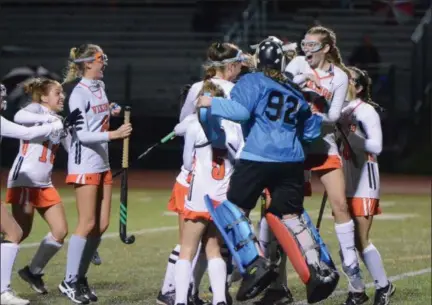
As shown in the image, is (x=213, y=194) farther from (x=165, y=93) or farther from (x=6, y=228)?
(x=165, y=93)

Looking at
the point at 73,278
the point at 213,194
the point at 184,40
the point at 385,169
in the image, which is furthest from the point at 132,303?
the point at 184,40

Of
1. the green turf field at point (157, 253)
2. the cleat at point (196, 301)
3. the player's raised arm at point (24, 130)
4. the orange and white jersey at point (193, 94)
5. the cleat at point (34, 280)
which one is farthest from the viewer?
the green turf field at point (157, 253)

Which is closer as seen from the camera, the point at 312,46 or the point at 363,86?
the point at 312,46

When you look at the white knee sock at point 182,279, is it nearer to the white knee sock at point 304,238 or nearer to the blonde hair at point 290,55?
the white knee sock at point 304,238

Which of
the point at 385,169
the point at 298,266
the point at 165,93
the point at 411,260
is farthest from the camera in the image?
the point at 165,93

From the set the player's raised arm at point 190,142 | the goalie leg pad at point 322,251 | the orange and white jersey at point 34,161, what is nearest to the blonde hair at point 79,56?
the orange and white jersey at point 34,161

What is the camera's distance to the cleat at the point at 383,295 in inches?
357

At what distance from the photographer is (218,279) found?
829 cm

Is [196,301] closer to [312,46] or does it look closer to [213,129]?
[213,129]

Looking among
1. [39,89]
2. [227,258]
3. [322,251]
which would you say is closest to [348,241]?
[227,258]

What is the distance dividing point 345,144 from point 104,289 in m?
2.16

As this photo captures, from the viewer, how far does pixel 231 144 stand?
827 cm

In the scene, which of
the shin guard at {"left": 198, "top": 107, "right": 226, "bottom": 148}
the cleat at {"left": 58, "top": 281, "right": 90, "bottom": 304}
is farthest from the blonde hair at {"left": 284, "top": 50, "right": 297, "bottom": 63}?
the cleat at {"left": 58, "top": 281, "right": 90, "bottom": 304}

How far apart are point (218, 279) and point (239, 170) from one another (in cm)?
81
